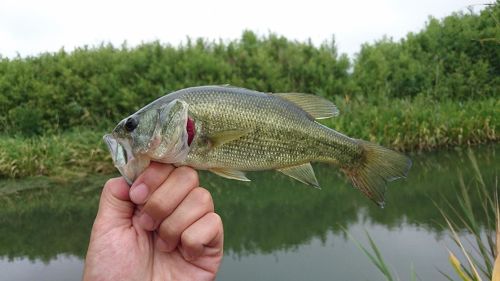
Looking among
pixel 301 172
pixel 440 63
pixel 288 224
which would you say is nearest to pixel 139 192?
pixel 301 172

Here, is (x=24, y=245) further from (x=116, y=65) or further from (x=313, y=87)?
(x=313, y=87)

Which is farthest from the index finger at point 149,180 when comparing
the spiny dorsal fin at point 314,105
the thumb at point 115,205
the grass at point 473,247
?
the grass at point 473,247

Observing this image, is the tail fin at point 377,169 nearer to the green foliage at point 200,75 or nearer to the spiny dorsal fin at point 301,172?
the spiny dorsal fin at point 301,172

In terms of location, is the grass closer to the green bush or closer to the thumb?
the thumb

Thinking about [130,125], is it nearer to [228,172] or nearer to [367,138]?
[228,172]

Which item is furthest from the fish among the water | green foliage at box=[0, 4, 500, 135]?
green foliage at box=[0, 4, 500, 135]

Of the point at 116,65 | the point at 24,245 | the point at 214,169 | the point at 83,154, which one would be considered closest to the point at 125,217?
the point at 214,169

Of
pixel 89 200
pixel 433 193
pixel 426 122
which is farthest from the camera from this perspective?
pixel 426 122

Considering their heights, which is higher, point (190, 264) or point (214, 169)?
point (214, 169)
